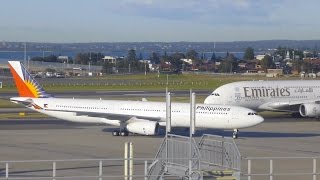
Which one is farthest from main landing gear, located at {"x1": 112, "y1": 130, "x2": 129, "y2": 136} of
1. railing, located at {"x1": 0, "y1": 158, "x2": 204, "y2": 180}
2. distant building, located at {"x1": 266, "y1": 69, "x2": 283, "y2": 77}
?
distant building, located at {"x1": 266, "y1": 69, "x2": 283, "y2": 77}

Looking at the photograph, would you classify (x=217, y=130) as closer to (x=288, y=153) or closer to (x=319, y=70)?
(x=288, y=153)

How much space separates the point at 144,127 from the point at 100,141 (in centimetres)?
339

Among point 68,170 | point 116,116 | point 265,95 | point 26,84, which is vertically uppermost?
point 26,84

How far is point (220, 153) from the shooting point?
27.6 metres

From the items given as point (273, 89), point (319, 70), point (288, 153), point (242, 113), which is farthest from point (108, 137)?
point (319, 70)

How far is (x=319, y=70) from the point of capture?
18750 cm

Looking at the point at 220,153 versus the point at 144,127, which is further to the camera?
the point at 144,127

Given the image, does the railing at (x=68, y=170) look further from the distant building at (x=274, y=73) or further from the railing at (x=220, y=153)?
the distant building at (x=274, y=73)

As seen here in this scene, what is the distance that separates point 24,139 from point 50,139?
1.64 metres

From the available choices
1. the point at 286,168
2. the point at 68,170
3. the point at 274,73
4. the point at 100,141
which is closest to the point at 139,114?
the point at 100,141

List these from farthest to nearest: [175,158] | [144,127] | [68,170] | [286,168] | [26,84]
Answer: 1. [26,84]
2. [144,127]
3. [286,168]
4. [68,170]
5. [175,158]

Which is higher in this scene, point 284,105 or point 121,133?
point 284,105

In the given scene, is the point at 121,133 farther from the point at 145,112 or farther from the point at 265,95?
the point at 265,95

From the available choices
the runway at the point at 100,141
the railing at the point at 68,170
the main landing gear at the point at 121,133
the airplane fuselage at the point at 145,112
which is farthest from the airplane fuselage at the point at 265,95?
the railing at the point at 68,170
